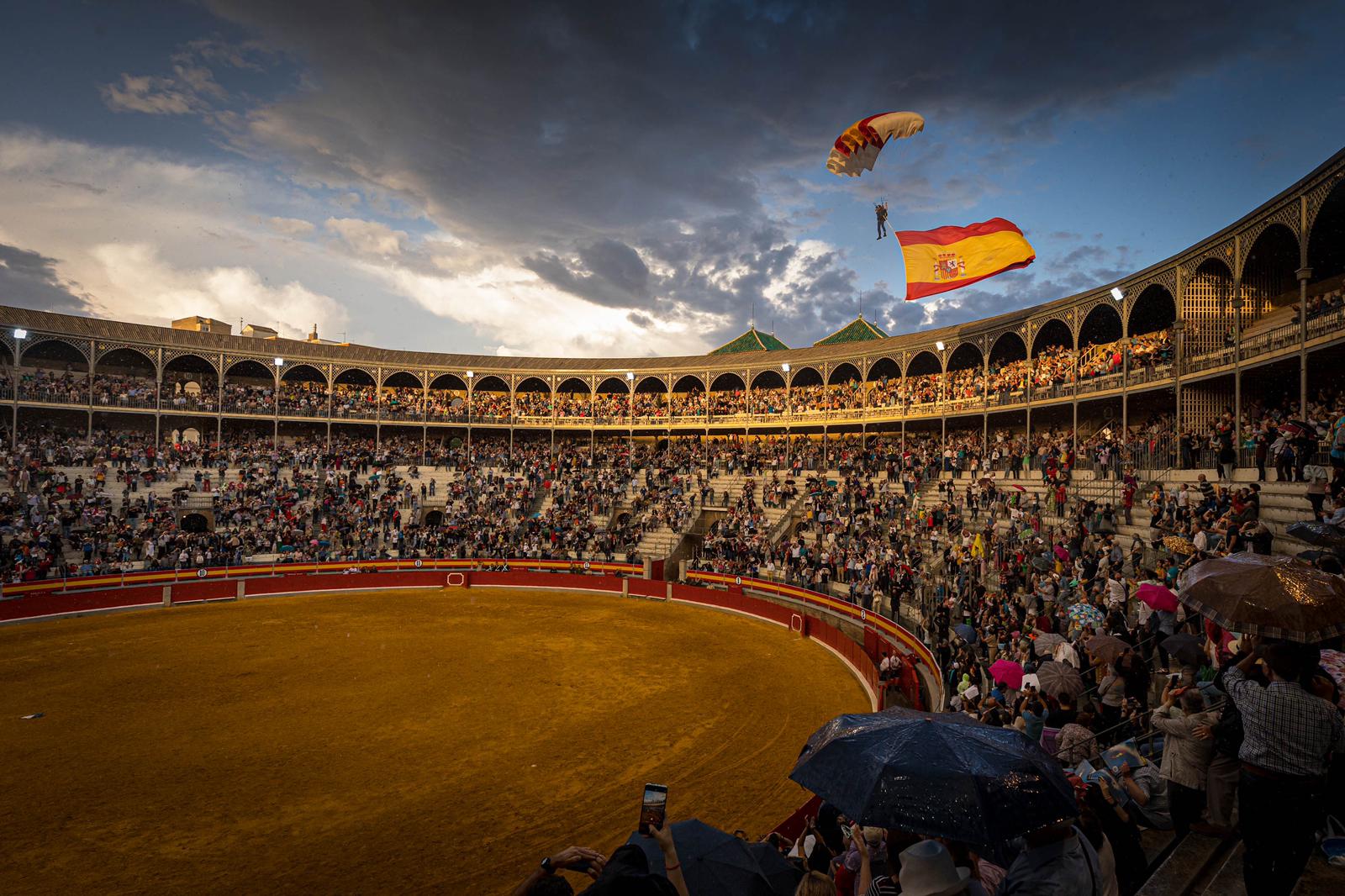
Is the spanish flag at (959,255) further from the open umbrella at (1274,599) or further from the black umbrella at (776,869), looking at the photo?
the black umbrella at (776,869)

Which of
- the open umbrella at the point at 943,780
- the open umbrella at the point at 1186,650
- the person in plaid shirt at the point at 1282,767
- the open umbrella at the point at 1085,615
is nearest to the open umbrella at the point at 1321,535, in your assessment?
the open umbrella at the point at 1186,650

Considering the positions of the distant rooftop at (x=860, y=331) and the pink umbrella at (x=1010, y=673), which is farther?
the distant rooftop at (x=860, y=331)

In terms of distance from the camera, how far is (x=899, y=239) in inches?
1104

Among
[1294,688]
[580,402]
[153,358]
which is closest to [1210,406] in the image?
[1294,688]

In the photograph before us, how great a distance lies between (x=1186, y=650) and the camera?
6.70 metres

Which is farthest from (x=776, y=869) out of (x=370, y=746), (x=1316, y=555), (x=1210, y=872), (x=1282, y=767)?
(x=370, y=746)

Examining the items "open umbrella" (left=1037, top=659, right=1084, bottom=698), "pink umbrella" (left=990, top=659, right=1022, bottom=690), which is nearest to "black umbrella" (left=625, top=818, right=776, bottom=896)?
"open umbrella" (left=1037, top=659, right=1084, bottom=698)

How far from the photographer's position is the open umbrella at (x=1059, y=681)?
7121mm

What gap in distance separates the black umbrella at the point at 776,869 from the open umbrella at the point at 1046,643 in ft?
22.0

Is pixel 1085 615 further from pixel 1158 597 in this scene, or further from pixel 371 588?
pixel 371 588

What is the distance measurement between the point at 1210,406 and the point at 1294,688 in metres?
22.9

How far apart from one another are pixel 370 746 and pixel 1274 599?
40.6ft

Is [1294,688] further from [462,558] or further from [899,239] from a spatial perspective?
[462,558]

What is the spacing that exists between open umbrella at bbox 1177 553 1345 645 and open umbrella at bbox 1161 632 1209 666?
6.85 ft
